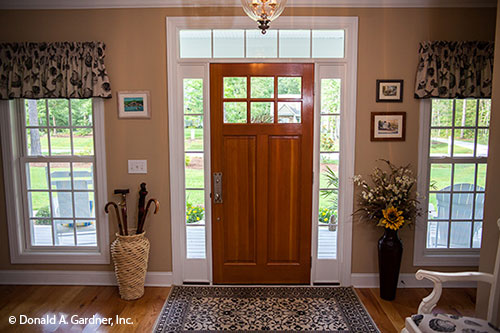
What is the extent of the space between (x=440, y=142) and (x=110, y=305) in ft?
11.3

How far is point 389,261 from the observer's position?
126 inches

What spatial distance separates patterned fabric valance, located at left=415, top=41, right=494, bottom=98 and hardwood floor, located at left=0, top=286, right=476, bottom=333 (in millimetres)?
1888

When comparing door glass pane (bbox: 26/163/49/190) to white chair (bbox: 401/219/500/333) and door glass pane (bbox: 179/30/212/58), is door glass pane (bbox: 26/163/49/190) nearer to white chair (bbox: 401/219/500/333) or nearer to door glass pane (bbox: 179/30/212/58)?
door glass pane (bbox: 179/30/212/58)

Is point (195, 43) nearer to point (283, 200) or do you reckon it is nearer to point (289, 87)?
point (289, 87)

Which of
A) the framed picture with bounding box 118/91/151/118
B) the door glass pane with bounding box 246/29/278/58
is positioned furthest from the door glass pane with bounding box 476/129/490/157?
the framed picture with bounding box 118/91/151/118

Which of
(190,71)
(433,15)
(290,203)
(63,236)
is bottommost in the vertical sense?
(63,236)

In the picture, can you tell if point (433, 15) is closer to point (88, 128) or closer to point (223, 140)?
point (223, 140)

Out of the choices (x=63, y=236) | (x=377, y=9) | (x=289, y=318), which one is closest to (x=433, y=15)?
(x=377, y=9)

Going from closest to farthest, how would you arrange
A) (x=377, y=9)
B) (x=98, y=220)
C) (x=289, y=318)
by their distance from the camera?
(x=289, y=318) → (x=377, y=9) → (x=98, y=220)

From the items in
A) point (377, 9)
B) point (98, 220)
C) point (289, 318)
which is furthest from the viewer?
point (98, 220)

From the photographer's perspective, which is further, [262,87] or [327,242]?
[327,242]

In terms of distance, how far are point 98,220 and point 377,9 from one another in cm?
333

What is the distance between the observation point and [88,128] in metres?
3.47

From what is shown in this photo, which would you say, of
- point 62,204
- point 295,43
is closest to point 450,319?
point 295,43
